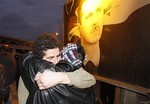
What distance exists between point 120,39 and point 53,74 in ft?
7.98

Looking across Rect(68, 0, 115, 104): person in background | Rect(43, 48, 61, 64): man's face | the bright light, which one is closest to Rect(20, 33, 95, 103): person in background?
Rect(43, 48, 61, 64): man's face

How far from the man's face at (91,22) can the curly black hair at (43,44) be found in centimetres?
281

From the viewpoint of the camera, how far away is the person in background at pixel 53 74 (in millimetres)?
1733

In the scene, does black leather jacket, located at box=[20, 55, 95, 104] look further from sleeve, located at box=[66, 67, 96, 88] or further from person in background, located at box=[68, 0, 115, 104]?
person in background, located at box=[68, 0, 115, 104]

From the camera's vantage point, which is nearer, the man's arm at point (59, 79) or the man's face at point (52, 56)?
the man's arm at point (59, 79)

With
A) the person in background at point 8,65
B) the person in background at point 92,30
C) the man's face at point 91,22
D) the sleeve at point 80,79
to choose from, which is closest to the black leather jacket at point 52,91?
the sleeve at point 80,79

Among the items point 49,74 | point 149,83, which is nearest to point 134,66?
point 149,83

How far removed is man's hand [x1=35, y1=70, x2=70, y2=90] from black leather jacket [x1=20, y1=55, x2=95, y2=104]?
1.7 inches

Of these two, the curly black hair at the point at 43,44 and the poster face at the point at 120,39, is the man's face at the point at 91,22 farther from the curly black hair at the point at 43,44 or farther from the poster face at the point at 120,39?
the curly black hair at the point at 43,44

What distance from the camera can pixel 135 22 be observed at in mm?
3615

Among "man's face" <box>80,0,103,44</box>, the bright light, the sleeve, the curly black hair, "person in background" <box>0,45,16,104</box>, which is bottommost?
"person in background" <box>0,45,16,104</box>

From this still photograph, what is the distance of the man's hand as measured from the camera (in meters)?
1.73

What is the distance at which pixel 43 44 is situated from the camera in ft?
6.66

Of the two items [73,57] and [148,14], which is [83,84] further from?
[148,14]
